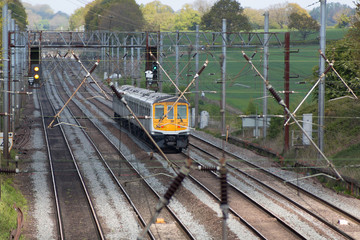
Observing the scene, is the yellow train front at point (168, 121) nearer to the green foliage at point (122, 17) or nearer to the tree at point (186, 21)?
the green foliage at point (122, 17)

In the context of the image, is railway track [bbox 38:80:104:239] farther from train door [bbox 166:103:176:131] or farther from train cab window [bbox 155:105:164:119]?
train door [bbox 166:103:176:131]

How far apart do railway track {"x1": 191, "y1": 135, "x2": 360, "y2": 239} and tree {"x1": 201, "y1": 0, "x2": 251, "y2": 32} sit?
37.1m

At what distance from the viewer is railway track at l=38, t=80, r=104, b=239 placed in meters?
16.3

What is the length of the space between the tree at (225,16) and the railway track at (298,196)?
122 feet

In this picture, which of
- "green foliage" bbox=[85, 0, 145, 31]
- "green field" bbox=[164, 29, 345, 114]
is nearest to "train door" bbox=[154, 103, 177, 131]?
"green field" bbox=[164, 29, 345, 114]

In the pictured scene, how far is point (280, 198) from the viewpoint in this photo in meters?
19.9

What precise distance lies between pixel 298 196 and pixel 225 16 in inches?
1866

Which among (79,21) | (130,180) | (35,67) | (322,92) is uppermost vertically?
(79,21)

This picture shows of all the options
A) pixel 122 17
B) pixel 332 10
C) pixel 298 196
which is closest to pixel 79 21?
pixel 122 17

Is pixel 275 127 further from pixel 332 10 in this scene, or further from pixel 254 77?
pixel 332 10

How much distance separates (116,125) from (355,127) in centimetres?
1898

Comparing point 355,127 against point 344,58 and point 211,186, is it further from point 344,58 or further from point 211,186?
point 211,186

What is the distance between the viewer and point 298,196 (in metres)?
20.2

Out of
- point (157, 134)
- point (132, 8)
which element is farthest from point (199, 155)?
point (132, 8)
